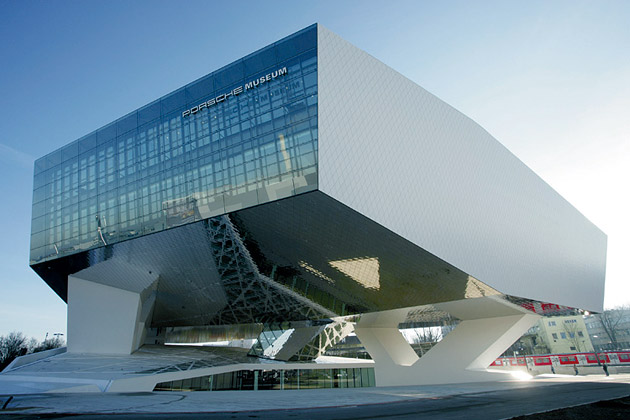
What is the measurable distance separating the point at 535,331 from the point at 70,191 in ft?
274

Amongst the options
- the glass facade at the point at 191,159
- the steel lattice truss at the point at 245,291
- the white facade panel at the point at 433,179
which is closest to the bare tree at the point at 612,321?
the white facade panel at the point at 433,179

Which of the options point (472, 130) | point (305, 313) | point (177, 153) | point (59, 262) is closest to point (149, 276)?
point (59, 262)

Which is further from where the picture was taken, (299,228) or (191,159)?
(191,159)

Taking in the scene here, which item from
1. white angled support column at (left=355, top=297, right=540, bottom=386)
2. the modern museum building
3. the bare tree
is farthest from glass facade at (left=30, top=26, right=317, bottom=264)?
the bare tree

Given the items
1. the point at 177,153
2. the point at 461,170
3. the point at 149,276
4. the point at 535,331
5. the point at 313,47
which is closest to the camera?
the point at 313,47

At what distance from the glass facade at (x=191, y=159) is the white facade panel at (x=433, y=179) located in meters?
1.67

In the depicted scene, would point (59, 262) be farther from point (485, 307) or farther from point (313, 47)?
point (485, 307)

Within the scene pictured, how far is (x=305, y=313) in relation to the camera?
3550 centimetres

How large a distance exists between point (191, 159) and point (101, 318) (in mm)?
16861

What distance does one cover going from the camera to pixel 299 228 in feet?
76.7

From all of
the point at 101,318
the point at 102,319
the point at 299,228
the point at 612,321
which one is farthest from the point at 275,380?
the point at 612,321

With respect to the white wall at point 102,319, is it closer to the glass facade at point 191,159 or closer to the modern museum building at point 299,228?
the modern museum building at point 299,228

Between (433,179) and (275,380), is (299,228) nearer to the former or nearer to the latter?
(433,179)

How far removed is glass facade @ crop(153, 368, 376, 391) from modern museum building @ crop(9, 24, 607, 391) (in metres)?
0.16
